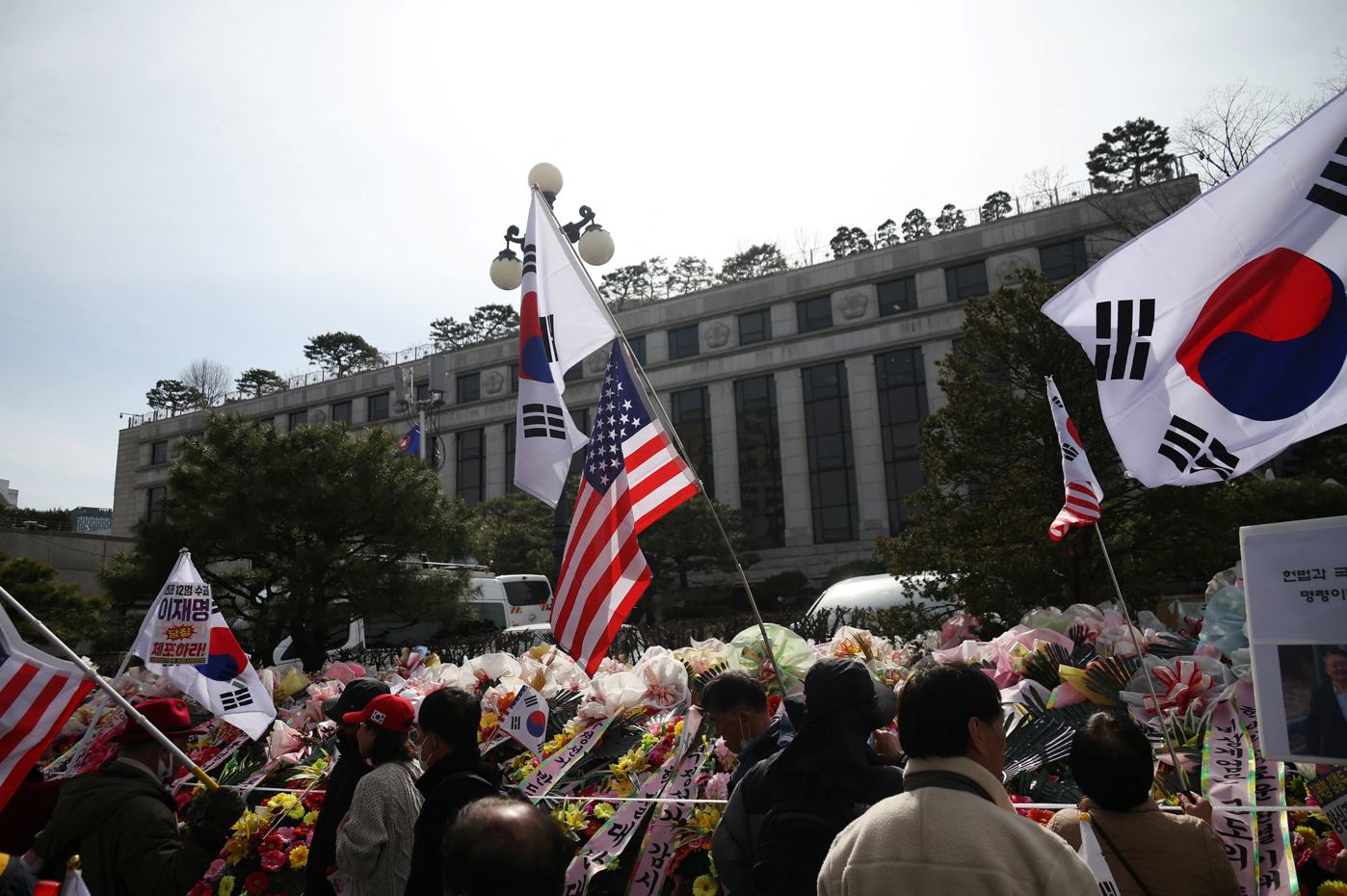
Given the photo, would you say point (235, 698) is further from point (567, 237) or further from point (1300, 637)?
point (1300, 637)

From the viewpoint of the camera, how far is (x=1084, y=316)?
13.0 feet

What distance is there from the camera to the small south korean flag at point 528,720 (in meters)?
4.88

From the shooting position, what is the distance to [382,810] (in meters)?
3.45

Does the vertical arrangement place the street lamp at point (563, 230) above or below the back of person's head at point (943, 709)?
above

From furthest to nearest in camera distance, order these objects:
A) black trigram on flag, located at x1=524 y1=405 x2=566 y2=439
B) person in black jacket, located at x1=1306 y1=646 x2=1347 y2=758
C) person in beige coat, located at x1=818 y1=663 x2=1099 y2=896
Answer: black trigram on flag, located at x1=524 y1=405 x2=566 y2=439 < person in black jacket, located at x1=1306 y1=646 x2=1347 y2=758 < person in beige coat, located at x1=818 y1=663 x2=1099 y2=896

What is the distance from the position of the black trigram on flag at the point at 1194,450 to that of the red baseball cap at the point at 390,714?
3429 millimetres

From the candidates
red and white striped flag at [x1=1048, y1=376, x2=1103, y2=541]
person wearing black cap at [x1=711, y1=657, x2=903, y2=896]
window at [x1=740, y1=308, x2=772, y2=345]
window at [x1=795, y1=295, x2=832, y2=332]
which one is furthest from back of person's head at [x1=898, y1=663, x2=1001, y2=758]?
window at [x1=740, y1=308, x2=772, y2=345]

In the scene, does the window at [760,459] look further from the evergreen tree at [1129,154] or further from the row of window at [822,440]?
the evergreen tree at [1129,154]

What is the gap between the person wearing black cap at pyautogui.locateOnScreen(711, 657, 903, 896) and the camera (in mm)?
2611

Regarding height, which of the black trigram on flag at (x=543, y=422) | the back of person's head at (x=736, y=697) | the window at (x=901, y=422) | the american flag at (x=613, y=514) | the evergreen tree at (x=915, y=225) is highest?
the evergreen tree at (x=915, y=225)

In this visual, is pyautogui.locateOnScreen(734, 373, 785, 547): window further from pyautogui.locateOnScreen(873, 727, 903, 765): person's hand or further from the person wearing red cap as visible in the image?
the person wearing red cap

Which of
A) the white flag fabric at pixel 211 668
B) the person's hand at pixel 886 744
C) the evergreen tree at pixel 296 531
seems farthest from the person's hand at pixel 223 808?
the evergreen tree at pixel 296 531

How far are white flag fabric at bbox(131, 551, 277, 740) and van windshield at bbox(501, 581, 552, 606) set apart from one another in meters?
17.8

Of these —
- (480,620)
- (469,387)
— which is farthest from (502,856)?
(469,387)
